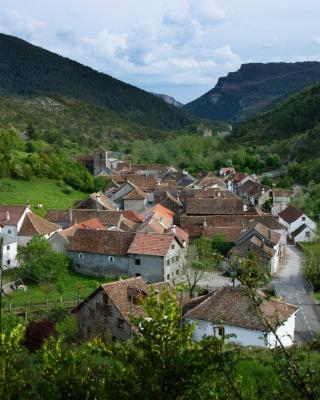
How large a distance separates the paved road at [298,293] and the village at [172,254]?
0.26ft

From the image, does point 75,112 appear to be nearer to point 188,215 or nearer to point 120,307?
point 188,215

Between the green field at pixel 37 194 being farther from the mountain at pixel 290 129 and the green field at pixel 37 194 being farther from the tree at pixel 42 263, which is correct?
the mountain at pixel 290 129

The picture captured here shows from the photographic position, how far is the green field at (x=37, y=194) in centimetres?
6700

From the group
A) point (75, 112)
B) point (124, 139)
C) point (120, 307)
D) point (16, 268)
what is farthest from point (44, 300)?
point (75, 112)

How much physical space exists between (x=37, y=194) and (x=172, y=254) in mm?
33425

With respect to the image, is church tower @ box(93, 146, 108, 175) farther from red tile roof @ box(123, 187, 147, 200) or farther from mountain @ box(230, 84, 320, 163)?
mountain @ box(230, 84, 320, 163)

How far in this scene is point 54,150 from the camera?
9788 cm

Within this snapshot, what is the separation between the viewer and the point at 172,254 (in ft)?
143

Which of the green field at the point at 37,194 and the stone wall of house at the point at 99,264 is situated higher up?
the green field at the point at 37,194

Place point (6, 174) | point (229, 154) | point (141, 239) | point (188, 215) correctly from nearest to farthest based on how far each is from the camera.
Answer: point (141, 239)
point (188, 215)
point (6, 174)
point (229, 154)

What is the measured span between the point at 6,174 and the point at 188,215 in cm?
2898

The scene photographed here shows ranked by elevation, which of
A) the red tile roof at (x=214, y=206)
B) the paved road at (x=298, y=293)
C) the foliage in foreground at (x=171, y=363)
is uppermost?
the foliage in foreground at (x=171, y=363)

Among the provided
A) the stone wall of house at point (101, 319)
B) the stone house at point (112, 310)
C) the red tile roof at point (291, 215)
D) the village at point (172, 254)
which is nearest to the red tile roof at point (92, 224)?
the village at point (172, 254)

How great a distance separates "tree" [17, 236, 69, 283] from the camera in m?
41.6
